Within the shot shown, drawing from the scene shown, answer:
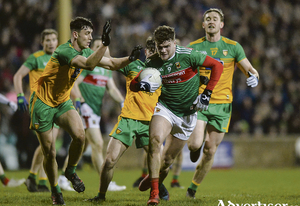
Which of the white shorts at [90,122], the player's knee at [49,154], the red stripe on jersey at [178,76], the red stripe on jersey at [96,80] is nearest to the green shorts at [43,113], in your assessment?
the player's knee at [49,154]

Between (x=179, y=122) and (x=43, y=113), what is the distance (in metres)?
1.84

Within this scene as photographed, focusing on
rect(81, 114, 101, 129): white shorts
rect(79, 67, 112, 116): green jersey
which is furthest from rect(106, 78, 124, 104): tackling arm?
rect(81, 114, 101, 129): white shorts

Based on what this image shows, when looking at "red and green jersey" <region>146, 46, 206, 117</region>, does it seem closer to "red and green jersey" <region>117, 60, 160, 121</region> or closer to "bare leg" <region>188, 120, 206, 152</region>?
"red and green jersey" <region>117, 60, 160, 121</region>

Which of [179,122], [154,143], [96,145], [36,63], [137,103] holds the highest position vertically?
[36,63]

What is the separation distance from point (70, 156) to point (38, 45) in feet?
34.5

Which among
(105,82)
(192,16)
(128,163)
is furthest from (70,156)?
(192,16)

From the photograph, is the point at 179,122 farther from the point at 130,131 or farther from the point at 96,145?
the point at 96,145

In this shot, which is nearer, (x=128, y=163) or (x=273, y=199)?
(x=273, y=199)

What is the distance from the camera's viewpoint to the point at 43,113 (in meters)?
5.62

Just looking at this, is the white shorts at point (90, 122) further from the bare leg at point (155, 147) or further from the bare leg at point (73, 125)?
the bare leg at point (155, 147)

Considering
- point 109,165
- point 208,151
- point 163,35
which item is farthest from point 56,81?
point 208,151

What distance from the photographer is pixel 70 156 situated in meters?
5.93

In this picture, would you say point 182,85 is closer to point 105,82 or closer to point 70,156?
point 70,156

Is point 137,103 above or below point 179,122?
above
